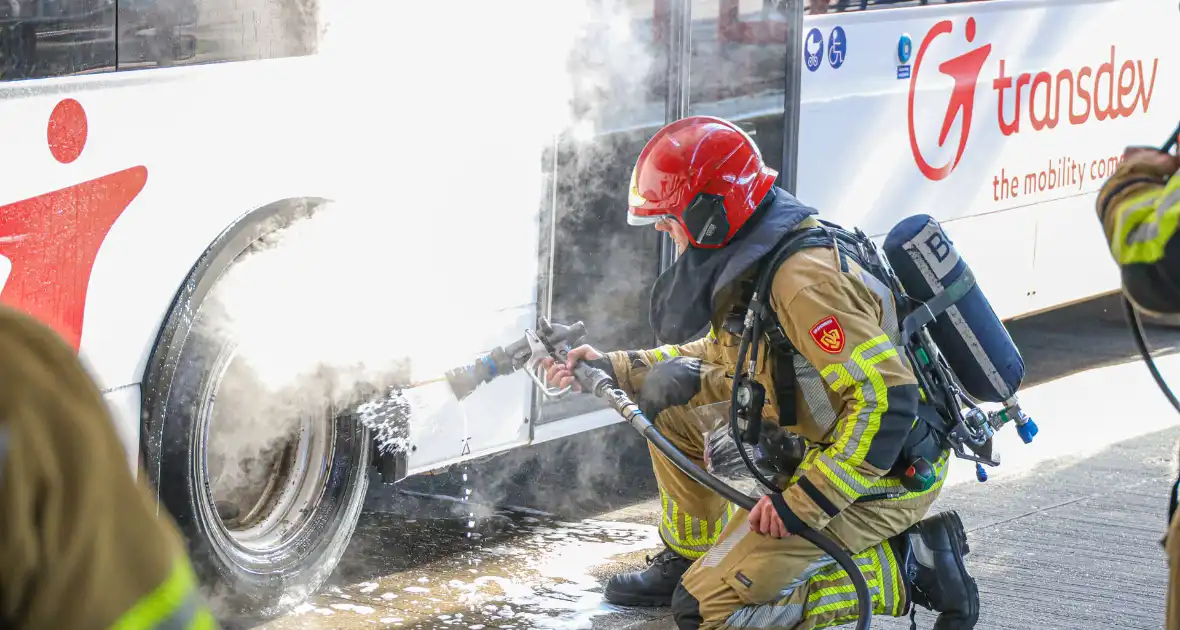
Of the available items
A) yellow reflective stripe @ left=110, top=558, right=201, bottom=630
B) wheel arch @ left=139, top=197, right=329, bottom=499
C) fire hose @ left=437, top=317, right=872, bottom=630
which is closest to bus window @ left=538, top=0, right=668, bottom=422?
fire hose @ left=437, top=317, right=872, bottom=630

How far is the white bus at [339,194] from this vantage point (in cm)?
359

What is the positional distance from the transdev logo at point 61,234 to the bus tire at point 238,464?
311 millimetres

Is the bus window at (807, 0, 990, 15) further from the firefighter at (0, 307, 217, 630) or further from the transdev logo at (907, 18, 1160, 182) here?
the firefighter at (0, 307, 217, 630)

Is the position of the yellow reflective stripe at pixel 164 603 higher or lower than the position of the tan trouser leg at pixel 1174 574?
higher

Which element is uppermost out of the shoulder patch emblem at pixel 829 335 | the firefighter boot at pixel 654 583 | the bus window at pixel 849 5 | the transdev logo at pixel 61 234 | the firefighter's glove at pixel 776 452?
the bus window at pixel 849 5

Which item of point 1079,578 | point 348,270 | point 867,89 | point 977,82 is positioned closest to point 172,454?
point 348,270

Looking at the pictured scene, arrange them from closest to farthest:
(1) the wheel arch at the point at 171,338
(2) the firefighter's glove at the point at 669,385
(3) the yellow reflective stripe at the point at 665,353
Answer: (1) the wheel arch at the point at 171,338 → (2) the firefighter's glove at the point at 669,385 → (3) the yellow reflective stripe at the point at 665,353

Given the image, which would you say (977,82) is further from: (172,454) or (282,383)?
(172,454)

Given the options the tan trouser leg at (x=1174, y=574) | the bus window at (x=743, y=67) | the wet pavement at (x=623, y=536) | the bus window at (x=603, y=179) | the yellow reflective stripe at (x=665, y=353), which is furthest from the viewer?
the bus window at (x=743, y=67)

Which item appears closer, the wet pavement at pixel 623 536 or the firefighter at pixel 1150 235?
the firefighter at pixel 1150 235

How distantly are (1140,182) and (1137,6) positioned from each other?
6.23 metres

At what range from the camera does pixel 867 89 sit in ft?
20.9

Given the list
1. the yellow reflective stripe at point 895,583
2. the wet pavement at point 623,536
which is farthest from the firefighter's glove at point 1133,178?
the wet pavement at point 623,536

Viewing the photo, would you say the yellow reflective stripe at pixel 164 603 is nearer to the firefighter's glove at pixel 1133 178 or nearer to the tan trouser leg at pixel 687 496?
the firefighter's glove at pixel 1133 178
